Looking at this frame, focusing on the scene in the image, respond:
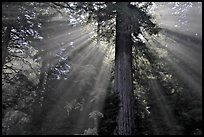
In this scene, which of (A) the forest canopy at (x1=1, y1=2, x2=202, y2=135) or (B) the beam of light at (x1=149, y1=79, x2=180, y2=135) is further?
→ (B) the beam of light at (x1=149, y1=79, x2=180, y2=135)

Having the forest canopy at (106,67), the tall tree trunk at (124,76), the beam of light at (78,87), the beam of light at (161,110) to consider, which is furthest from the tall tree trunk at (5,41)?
the beam of light at (161,110)

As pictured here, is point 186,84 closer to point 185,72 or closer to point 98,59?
point 185,72

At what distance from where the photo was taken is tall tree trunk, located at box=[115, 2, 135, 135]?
8.76 meters

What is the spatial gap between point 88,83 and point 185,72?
6794 mm

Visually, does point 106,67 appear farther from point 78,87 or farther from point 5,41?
point 5,41

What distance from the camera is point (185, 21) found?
24734mm

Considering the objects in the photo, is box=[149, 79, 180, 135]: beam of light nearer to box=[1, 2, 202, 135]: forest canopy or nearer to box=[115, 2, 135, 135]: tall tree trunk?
box=[1, 2, 202, 135]: forest canopy

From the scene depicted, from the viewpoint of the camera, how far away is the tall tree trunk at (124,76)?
28.7ft

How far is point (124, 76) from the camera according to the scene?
9414mm

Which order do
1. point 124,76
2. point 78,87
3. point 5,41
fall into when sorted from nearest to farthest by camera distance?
1. point 124,76
2. point 5,41
3. point 78,87

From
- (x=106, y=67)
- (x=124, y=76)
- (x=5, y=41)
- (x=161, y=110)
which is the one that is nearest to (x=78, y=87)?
(x=106, y=67)

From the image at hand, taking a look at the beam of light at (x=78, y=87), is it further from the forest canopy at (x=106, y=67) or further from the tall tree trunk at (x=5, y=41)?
the tall tree trunk at (x=5, y=41)

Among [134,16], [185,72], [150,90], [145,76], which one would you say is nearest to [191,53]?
[185,72]

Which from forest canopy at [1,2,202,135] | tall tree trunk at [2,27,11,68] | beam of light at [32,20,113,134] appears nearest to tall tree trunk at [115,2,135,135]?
forest canopy at [1,2,202,135]
